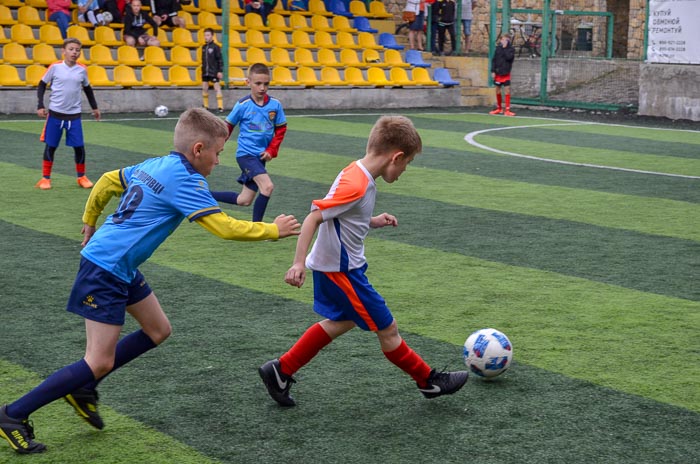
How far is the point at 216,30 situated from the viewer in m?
27.1

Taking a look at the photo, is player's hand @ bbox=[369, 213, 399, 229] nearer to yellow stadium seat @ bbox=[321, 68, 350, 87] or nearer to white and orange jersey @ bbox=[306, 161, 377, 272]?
white and orange jersey @ bbox=[306, 161, 377, 272]

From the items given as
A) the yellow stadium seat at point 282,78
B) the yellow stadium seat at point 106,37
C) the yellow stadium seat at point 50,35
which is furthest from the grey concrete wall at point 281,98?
the yellow stadium seat at point 50,35

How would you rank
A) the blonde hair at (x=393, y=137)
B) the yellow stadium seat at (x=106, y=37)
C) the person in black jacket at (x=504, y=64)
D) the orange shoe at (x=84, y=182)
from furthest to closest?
the person in black jacket at (x=504, y=64) → the yellow stadium seat at (x=106, y=37) → the orange shoe at (x=84, y=182) → the blonde hair at (x=393, y=137)

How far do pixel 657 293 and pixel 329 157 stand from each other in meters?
9.05

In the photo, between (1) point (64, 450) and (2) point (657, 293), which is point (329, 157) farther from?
(1) point (64, 450)

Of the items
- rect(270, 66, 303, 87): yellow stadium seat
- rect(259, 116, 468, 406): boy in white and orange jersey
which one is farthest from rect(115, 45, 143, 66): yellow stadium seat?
rect(259, 116, 468, 406): boy in white and orange jersey

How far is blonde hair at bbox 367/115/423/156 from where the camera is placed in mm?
4828

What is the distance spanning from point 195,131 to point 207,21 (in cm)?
2353

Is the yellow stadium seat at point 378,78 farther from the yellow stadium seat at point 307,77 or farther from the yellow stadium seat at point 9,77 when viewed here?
the yellow stadium seat at point 9,77

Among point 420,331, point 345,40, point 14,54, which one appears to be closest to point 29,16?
point 14,54

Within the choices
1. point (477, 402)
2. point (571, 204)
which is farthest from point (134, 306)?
point (571, 204)

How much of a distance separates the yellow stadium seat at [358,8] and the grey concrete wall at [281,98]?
4.81 meters

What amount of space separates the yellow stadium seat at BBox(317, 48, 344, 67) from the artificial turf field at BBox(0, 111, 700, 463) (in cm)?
1417

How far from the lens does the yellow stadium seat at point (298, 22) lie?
28391 millimetres
